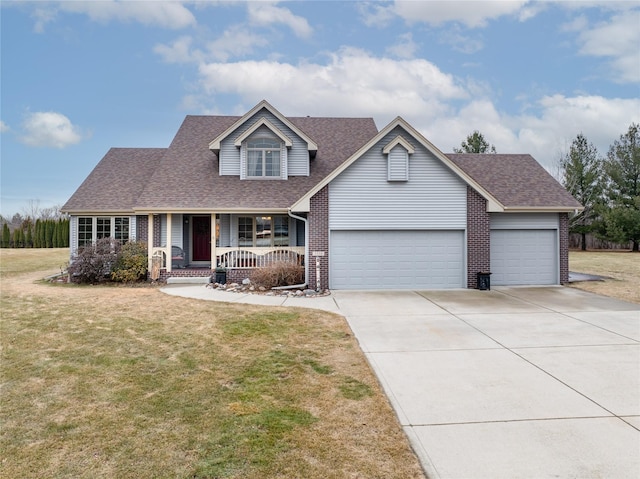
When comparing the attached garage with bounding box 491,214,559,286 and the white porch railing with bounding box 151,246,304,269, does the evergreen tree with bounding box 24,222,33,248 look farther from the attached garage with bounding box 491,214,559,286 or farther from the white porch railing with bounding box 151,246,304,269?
the attached garage with bounding box 491,214,559,286

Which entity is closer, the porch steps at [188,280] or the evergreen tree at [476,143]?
the porch steps at [188,280]

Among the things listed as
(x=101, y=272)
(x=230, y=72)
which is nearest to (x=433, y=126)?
(x=230, y=72)

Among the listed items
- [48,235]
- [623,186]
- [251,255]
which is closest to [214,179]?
[251,255]

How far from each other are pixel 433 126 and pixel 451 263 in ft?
89.8

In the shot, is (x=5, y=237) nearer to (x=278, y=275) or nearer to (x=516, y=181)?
(x=278, y=275)

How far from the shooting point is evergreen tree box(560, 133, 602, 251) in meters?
34.5

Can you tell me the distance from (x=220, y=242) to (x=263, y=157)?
14.1 feet

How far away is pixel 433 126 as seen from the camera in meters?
36.7

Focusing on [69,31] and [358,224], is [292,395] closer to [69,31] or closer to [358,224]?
[358,224]

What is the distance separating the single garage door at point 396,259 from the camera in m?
13.1

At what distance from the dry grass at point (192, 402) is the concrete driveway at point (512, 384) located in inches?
18.5

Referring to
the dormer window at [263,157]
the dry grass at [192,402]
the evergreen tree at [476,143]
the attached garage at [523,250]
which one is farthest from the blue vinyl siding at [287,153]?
the evergreen tree at [476,143]

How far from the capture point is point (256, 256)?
14.6 m

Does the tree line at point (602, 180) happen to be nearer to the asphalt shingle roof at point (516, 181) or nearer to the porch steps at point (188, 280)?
the asphalt shingle roof at point (516, 181)
